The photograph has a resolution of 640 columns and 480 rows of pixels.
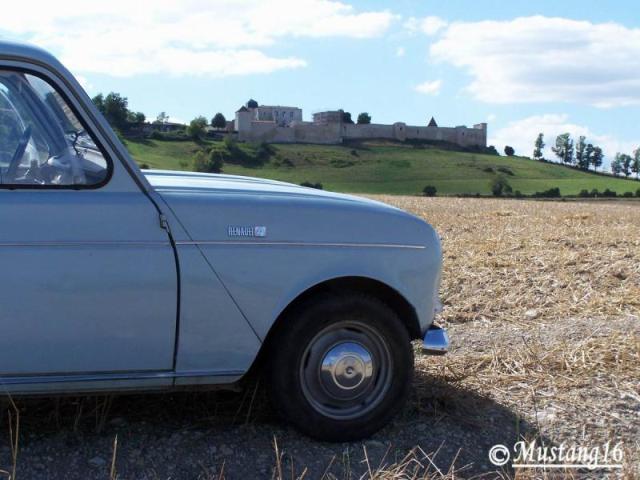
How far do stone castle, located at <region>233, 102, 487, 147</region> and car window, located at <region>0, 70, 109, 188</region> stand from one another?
11651 cm

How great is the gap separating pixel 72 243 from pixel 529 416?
104 inches

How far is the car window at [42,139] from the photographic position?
372cm

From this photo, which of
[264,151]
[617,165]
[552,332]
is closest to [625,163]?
[617,165]

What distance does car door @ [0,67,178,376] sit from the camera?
353cm

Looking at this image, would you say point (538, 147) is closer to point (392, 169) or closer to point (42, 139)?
point (392, 169)

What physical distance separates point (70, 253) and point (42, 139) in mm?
621

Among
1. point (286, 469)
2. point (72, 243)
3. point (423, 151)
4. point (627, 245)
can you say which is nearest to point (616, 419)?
point (286, 469)

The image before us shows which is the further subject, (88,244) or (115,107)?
(115,107)

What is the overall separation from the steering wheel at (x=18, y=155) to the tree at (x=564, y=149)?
13355cm

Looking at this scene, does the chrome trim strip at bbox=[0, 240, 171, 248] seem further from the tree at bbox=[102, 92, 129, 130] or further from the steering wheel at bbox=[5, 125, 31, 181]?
the tree at bbox=[102, 92, 129, 130]

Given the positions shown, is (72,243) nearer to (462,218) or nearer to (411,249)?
(411,249)

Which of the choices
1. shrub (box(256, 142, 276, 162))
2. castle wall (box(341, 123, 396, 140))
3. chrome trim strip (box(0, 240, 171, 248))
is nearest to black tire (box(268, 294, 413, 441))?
chrome trim strip (box(0, 240, 171, 248))

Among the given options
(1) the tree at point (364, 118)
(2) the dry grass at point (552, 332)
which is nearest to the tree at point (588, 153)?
(1) the tree at point (364, 118)

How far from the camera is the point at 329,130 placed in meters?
129
